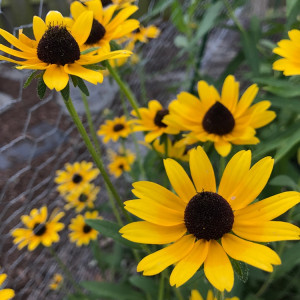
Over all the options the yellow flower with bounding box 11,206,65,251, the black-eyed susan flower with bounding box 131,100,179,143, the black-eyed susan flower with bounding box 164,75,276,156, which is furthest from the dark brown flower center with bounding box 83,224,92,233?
the black-eyed susan flower with bounding box 164,75,276,156

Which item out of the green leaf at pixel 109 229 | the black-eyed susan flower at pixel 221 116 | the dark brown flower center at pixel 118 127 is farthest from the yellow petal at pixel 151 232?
the dark brown flower center at pixel 118 127

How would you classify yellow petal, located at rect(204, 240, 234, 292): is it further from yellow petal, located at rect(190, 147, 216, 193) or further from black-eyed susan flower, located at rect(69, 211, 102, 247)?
black-eyed susan flower, located at rect(69, 211, 102, 247)

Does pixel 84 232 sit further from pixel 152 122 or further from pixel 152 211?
pixel 152 211

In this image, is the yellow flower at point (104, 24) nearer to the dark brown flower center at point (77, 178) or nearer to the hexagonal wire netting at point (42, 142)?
the hexagonal wire netting at point (42, 142)

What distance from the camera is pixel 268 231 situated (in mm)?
413

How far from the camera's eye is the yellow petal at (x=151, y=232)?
0.41 metres

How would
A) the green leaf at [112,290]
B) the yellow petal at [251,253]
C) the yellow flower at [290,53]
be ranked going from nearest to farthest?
the yellow petal at [251,253] → the yellow flower at [290,53] → the green leaf at [112,290]

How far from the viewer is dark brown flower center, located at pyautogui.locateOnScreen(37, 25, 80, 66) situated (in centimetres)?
47

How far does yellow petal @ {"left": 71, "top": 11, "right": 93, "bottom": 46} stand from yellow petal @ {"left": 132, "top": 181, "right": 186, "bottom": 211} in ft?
0.74

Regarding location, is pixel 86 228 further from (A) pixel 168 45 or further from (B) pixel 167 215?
(A) pixel 168 45

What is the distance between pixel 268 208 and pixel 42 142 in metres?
1.74

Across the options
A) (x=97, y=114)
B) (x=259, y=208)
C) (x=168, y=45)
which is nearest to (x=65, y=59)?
(x=259, y=208)

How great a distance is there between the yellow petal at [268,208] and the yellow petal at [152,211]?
82 millimetres

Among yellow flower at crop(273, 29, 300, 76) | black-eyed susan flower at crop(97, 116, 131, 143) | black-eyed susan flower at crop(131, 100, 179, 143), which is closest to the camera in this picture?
yellow flower at crop(273, 29, 300, 76)
